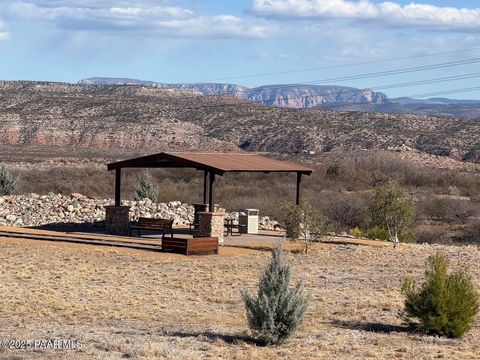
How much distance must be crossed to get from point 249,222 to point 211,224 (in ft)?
12.6

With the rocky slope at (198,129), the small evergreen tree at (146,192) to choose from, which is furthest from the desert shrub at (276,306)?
the rocky slope at (198,129)

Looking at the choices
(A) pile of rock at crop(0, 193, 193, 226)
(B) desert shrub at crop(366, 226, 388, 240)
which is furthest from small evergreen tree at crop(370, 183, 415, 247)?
(A) pile of rock at crop(0, 193, 193, 226)

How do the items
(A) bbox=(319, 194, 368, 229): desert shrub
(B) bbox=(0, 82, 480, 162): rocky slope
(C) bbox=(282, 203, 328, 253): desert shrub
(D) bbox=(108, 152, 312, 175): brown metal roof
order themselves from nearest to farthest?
1. (C) bbox=(282, 203, 328, 253): desert shrub
2. (D) bbox=(108, 152, 312, 175): brown metal roof
3. (A) bbox=(319, 194, 368, 229): desert shrub
4. (B) bbox=(0, 82, 480, 162): rocky slope

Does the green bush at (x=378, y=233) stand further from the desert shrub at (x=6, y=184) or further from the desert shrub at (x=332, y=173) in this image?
the desert shrub at (x=332, y=173)

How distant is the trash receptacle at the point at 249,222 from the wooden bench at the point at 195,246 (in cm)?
540

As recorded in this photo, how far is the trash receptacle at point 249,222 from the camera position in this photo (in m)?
32.2

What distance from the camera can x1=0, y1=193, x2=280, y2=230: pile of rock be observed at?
34.5m

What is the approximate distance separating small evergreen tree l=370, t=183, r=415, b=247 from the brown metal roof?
10.0 feet

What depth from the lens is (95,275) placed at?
22.7 m

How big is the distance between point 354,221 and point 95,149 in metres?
63.0

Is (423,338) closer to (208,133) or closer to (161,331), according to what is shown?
(161,331)

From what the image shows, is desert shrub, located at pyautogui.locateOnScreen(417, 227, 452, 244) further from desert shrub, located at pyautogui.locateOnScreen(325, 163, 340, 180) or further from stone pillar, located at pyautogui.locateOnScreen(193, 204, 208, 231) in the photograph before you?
desert shrub, located at pyautogui.locateOnScreen(325, 163, 340, 180)

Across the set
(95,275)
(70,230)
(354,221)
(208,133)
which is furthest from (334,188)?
(208,133)

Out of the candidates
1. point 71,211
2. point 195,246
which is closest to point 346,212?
point 71,211
